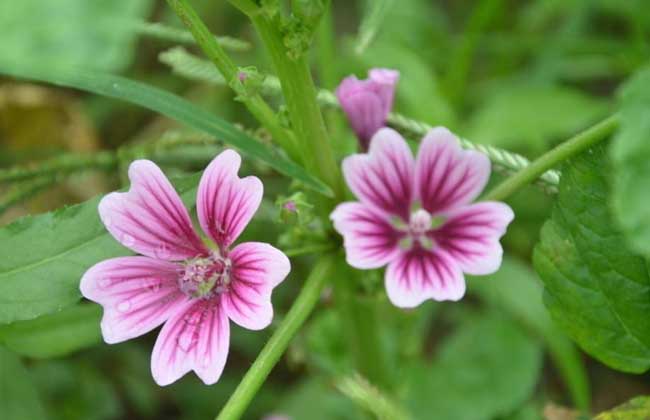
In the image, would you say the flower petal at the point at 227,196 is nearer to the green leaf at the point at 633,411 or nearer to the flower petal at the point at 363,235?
the flower petal at the point at 363,235

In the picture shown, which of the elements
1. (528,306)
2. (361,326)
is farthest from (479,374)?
(361,326)

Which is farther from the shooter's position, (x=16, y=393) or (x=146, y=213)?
(x=16, y=393)

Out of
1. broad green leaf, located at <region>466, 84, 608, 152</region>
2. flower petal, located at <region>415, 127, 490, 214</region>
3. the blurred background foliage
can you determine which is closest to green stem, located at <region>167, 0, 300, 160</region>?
flower petal, located at <region>415, 127, 490, 214</region>

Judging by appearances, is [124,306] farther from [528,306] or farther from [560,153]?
[528,306]

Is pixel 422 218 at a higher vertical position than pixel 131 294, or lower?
higher

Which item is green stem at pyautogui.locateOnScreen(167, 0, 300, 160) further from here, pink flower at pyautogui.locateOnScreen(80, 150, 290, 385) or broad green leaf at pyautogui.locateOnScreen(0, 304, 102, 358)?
broad green leaf at pyautogui.locateOnScreen(0, 304, 102, 358)

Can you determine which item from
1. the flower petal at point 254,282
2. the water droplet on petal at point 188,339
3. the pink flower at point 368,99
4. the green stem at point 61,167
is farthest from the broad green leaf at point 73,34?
the green stem at point 61,167
